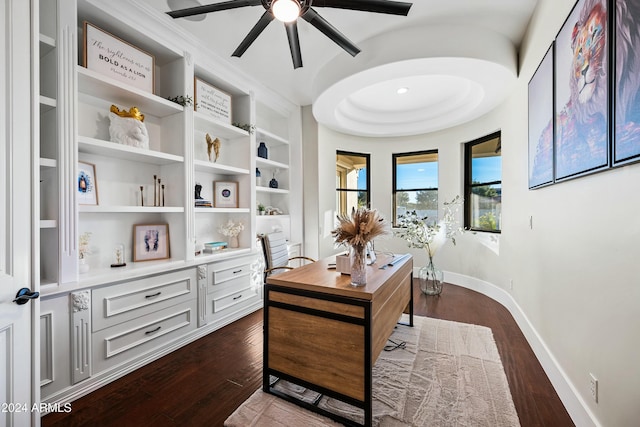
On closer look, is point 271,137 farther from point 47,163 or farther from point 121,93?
point 47,163

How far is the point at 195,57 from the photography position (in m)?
2.75

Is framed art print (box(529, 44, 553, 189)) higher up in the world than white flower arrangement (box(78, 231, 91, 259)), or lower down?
higher up

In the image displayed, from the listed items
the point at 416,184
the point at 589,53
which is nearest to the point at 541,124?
the point at 589,53

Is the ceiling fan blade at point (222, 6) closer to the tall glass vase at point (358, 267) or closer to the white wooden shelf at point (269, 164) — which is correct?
the tall glass vase at point (358, 267)

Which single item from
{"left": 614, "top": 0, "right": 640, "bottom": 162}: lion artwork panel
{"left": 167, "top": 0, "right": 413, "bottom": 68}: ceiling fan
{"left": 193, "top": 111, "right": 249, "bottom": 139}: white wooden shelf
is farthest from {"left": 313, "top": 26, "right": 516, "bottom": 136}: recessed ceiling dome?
{"left": 614, "top": 0, "right": 640, "bottom": 162}: lion artwork panel

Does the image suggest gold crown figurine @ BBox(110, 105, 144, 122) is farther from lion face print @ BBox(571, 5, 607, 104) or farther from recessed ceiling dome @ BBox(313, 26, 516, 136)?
lion face print @ BBox(571, 5, 607, 104)

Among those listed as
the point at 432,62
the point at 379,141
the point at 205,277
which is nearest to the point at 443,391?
the point at 205,277

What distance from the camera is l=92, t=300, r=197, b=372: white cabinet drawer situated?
1928 mm

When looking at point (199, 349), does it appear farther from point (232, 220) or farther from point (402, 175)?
point (402, 175)

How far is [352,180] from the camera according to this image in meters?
5.23

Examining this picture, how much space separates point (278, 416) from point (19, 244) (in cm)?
160

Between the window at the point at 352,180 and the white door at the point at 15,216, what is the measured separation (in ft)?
13.5

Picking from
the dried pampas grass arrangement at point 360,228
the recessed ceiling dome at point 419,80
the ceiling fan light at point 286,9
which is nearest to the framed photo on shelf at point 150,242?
the dried pampas grass arrangement at point 360,228

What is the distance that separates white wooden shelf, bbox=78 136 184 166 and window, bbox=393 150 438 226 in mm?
3893
